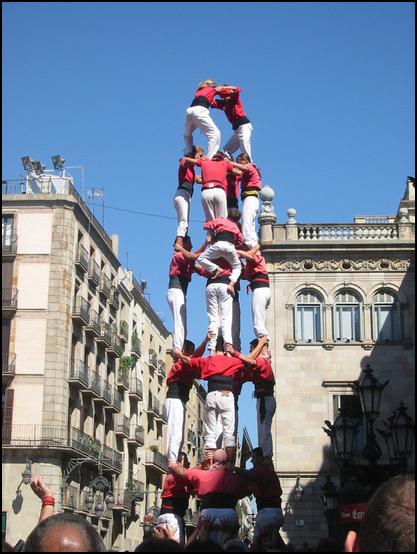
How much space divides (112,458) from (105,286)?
8.66 m

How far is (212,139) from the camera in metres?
14.4

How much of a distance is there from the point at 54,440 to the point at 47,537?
34.2m

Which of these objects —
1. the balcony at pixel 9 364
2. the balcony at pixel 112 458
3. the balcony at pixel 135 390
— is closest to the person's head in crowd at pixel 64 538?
the balcony at pixel 9 364

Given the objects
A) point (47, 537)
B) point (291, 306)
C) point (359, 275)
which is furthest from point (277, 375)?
point (47, 537)

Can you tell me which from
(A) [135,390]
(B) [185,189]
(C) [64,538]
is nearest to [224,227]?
(B) [185,189]

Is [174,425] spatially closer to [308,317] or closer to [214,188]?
[214,188]

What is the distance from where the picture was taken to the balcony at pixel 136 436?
166 feet

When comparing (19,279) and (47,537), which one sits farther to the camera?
(19,279)

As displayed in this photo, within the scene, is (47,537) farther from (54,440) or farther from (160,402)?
(160,402)

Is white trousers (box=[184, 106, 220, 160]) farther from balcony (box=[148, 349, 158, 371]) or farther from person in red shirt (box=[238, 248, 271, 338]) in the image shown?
balcony (box=[148, 349, 158, 371])

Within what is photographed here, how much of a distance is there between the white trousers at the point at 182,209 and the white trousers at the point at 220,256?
824mm

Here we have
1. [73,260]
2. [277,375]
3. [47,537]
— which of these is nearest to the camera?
[47,537]

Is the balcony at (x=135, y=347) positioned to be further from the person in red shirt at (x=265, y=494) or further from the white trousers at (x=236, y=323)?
the person in red shirt at (x=265, y=494)

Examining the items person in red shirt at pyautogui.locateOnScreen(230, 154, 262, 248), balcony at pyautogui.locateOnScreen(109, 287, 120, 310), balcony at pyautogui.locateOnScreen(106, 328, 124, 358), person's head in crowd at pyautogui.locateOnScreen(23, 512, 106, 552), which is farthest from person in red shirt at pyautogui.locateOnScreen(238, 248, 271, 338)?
balcony at pyautogui.locateOnScreen(109, 287, 120, 310)
